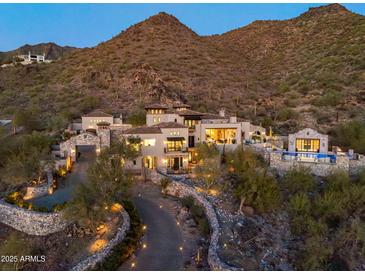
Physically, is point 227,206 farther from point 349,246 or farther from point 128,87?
point 128,87

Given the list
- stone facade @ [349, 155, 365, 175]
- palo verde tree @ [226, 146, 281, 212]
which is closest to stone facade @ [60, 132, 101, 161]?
palo verde tree @ [226, 146, 281, 212]

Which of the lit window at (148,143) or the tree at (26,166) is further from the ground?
the lit window at (148,143)

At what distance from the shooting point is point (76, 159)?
2692cm

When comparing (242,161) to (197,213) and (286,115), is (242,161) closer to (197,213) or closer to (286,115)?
(197,213)

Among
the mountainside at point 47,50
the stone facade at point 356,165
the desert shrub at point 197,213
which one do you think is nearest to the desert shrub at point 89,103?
the desert shrub at point 197,213

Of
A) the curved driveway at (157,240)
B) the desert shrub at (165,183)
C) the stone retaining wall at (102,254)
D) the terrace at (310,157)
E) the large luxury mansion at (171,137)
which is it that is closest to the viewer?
the stone retaining wall at (102,254)

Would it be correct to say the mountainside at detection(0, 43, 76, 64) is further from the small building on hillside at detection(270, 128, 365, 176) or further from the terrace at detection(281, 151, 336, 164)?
the terrace at detection(281, 151, 336, 164)

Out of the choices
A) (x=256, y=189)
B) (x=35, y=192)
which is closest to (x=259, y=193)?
(x=256, y=189)

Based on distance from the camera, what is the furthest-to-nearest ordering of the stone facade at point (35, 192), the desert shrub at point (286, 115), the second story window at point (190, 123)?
the desert shrub at point (286, 115) < the second story window at point (190, 123) < the stone facade at point (35, 192)

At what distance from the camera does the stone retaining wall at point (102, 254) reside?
14.3 m

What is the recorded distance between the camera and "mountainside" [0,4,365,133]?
45188mm

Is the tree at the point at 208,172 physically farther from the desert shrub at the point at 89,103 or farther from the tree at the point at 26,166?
the desert shrub at the point at 89,103

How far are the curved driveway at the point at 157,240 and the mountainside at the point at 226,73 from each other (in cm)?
2289

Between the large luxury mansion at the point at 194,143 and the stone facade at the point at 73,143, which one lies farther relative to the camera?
the stone facade at the point at 73,143
